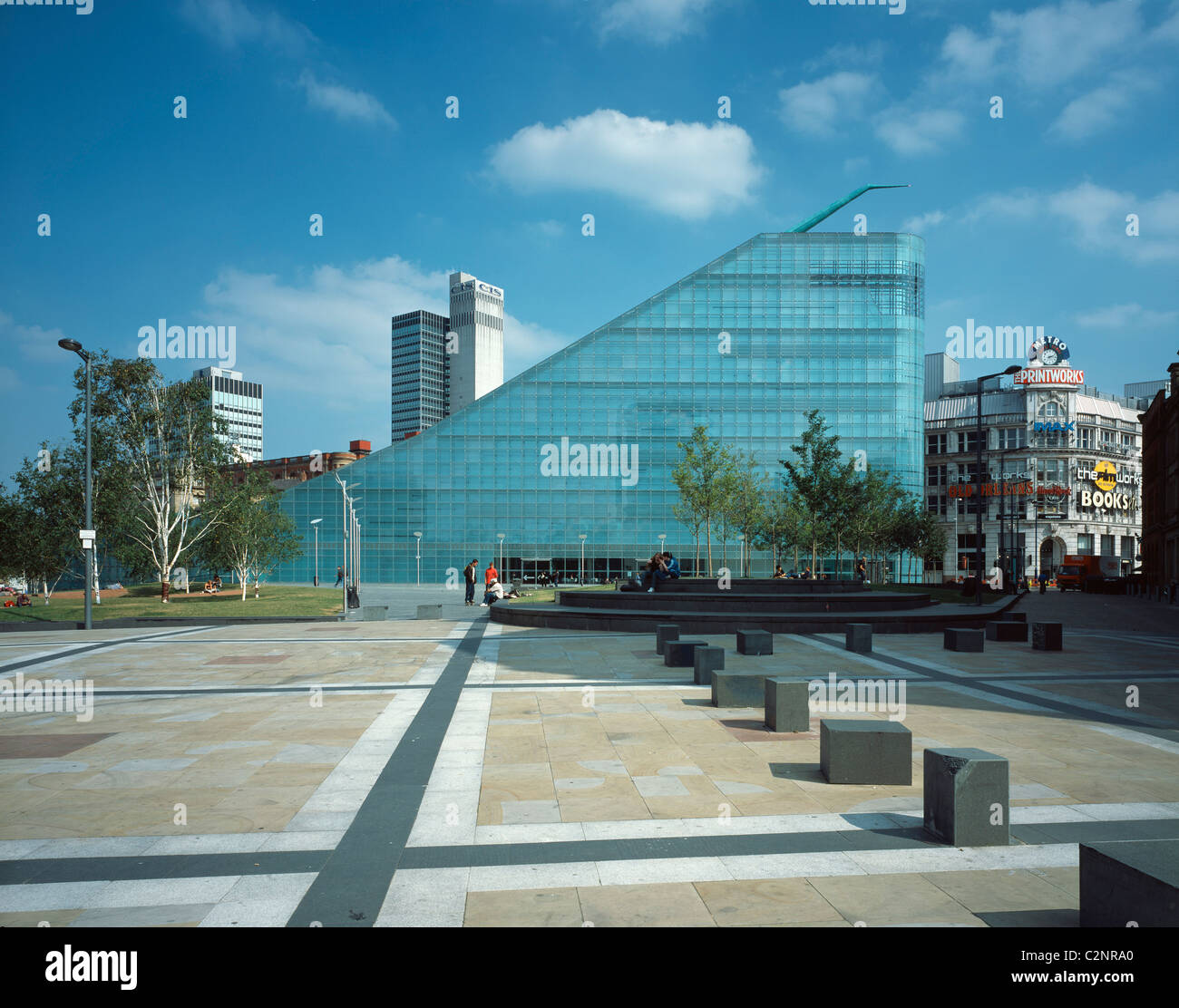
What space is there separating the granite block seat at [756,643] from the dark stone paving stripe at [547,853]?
36.2 ft

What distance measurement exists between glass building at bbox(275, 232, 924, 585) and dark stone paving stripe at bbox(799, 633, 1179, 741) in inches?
2545

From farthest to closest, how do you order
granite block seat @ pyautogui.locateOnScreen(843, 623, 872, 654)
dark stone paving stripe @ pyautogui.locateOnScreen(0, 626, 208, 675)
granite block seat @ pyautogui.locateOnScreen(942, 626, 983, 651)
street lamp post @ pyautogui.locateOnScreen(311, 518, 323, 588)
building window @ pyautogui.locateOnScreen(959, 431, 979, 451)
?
building window @ pyautogui.locateOnScreen(959, 431, 979, 451), street lamp post @ pyautogui.locateOnScreen(311, 518, 323, 588), granite block seat @ pyautogui.locateOnScreen(942, 626, 983, 651), granite block seat @ pyautogui.locateOnScreen(843, 623, 872, 654), dark stone paving stripe @ pyautogui.locateOnScreen(0, 626, 208, 675)

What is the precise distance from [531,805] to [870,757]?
336 cm

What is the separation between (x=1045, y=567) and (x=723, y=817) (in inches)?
4166

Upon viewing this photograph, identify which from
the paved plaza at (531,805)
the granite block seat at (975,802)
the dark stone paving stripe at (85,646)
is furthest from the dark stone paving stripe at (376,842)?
the dark stone paving stripe at (85,646)

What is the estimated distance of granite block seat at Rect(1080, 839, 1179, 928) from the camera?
3.87m

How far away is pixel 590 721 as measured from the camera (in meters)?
10.7

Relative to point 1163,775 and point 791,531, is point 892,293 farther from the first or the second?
point 1163,775

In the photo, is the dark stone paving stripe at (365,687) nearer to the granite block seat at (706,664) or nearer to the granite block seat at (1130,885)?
the granite block seat at (706,664)

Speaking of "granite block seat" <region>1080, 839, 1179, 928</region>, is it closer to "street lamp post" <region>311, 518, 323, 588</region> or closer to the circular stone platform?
the circular stone platform

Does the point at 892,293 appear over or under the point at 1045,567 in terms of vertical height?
over

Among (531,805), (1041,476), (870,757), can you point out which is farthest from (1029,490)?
(531,805)

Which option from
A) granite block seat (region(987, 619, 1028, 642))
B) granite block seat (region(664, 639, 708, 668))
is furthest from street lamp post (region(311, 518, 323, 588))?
granite block seat (region(664, 639, 708, 668))
